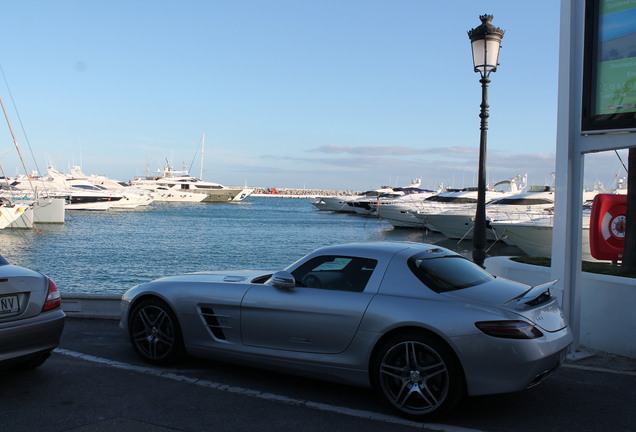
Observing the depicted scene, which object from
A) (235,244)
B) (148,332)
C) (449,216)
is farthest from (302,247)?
(148,332)

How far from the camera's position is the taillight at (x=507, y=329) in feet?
13.6

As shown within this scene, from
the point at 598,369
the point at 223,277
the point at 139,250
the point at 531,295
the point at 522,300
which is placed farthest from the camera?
the point at 139,250

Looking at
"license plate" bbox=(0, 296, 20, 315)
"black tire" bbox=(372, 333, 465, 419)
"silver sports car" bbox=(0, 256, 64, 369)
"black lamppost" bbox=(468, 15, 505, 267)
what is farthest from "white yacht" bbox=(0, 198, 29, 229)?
"black tire" bbox=(372, 333, 465, 419)

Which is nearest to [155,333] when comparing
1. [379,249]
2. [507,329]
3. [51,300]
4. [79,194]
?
[51,300]

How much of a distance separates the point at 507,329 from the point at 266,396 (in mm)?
2081

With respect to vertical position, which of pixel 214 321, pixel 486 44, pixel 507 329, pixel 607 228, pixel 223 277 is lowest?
pixel 214 321

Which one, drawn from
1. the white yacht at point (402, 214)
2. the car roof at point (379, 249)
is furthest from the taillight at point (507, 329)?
the white yacht at point (402, 214)

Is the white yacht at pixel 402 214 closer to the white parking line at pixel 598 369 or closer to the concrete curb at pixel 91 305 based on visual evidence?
the concrete curb at pixel 91 305

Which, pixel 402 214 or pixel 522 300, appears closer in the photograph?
pixel 522 300

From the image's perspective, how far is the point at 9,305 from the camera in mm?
4863

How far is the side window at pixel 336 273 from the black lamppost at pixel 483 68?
466 centimetres

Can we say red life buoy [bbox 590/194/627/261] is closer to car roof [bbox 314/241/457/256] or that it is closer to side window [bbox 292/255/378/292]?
car roof [bbox 314/241/457/256]

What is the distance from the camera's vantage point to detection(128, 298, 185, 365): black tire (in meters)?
5.66

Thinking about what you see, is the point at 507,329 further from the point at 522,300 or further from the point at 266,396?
the point at 266,396
